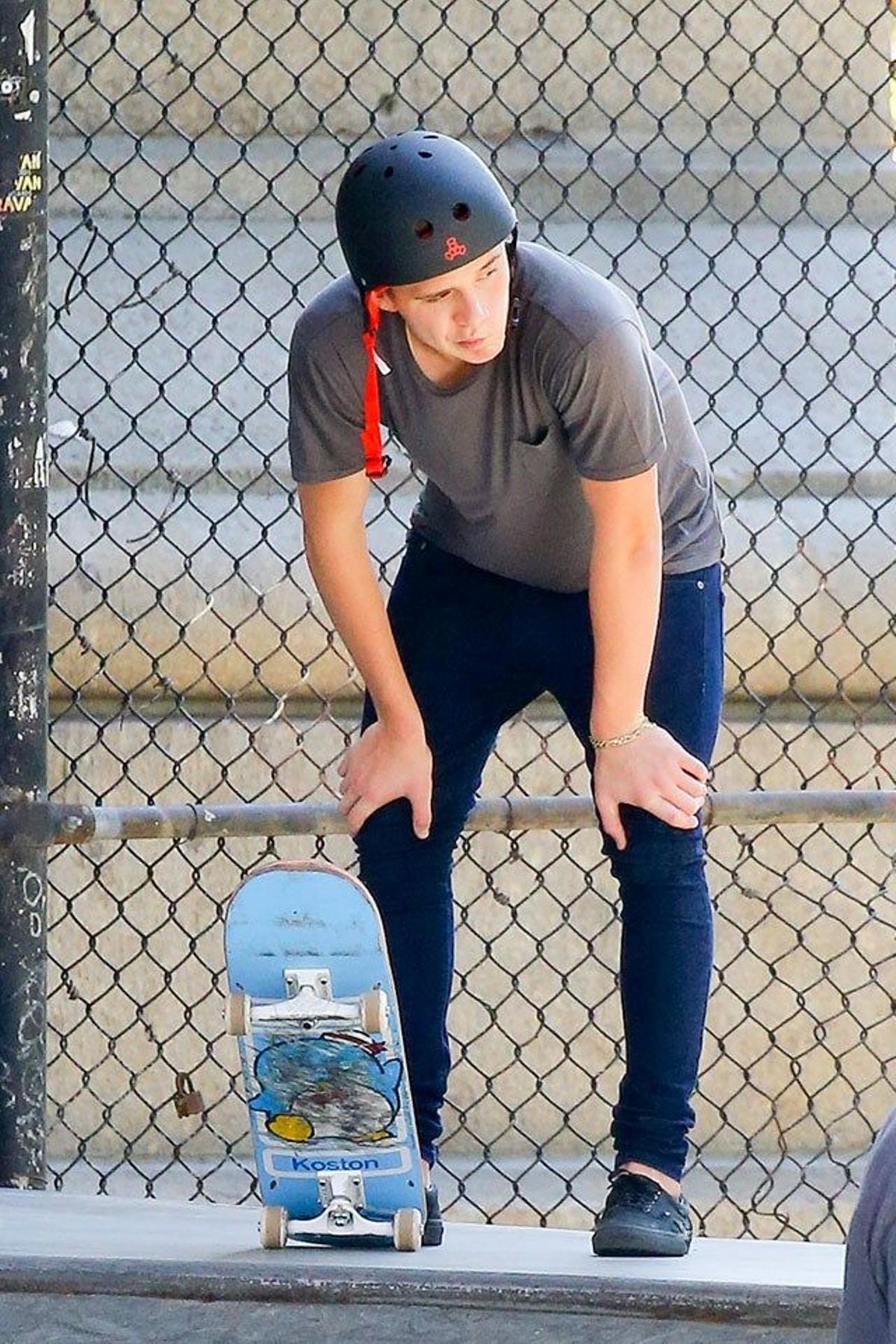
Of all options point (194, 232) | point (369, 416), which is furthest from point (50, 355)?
point (369, 416)

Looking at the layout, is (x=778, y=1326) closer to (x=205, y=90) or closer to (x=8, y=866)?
(x=8, y=866)

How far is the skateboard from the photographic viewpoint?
7.95 feet

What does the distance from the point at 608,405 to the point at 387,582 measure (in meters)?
2.48

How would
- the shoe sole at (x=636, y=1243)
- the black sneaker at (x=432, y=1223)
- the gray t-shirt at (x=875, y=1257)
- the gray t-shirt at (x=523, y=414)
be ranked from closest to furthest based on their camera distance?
1. the gray t-shirt at (x=875, y=1257)
2. the gray t-shirt at (x=523, y=414)
3. the shoe sole at (x=636, y=1243)
4. the black sneaker at (x=432, y=1223)

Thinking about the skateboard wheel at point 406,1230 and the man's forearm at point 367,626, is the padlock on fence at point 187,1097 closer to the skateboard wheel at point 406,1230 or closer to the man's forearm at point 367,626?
the skateboard wheel at point 406,1230

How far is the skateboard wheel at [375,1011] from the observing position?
240 centimetres

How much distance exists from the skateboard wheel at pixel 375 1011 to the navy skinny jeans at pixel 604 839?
0.55 feet

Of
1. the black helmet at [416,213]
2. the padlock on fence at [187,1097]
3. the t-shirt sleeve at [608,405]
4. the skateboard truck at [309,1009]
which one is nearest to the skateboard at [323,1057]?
the skateboard truck at [309,1009]

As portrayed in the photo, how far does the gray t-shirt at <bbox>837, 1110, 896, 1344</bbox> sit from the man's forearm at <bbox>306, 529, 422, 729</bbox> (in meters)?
1.52

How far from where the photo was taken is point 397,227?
2.24 meters

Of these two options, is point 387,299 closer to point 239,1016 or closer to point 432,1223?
point 239,1016

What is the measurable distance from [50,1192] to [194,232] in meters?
3.05

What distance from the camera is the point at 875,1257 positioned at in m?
1.00

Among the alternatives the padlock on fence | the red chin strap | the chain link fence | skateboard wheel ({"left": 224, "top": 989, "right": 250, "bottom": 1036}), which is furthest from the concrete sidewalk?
the chain link fence
